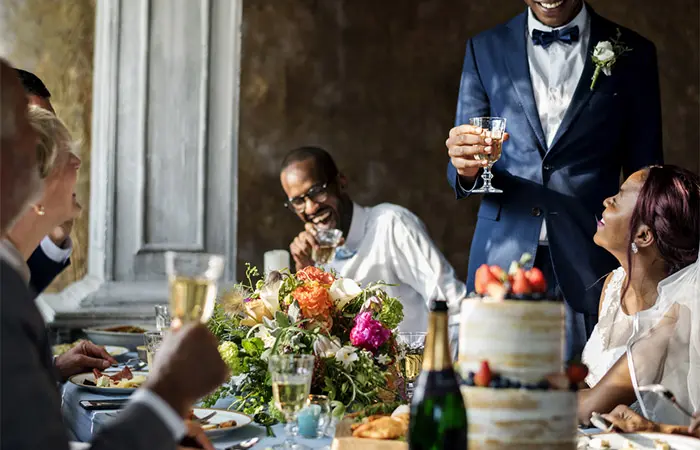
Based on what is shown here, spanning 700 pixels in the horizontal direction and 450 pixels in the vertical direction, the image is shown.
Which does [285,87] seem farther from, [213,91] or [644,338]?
[644,338]

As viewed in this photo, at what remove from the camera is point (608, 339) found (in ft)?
8.13

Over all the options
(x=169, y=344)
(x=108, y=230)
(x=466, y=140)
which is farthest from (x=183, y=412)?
(x=108, y=230)

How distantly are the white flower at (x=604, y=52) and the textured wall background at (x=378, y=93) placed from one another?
133 inches

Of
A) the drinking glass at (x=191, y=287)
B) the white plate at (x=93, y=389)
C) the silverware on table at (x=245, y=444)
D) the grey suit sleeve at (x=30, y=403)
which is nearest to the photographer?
the grey suit sleeve at (x=30, y=403)

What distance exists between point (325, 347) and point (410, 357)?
0.69ft

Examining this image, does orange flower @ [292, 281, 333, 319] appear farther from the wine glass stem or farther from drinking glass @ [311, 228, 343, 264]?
drinking glass @ [311, 228, 343, 264]

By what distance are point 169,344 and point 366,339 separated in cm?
93

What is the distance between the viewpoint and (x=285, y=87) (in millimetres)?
6098

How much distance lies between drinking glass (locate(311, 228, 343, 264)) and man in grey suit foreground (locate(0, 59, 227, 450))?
1950 millimetres

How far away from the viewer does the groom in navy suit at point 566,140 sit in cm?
294

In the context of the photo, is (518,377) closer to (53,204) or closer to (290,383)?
(290,383)

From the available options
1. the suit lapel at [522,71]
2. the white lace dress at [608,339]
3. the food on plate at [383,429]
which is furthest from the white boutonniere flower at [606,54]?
the food on plate at [383,429]

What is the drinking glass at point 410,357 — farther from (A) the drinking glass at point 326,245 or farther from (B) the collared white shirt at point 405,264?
(B) the collared white shirt at point 405,264

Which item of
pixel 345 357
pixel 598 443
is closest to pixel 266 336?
A: pixel 345 357
